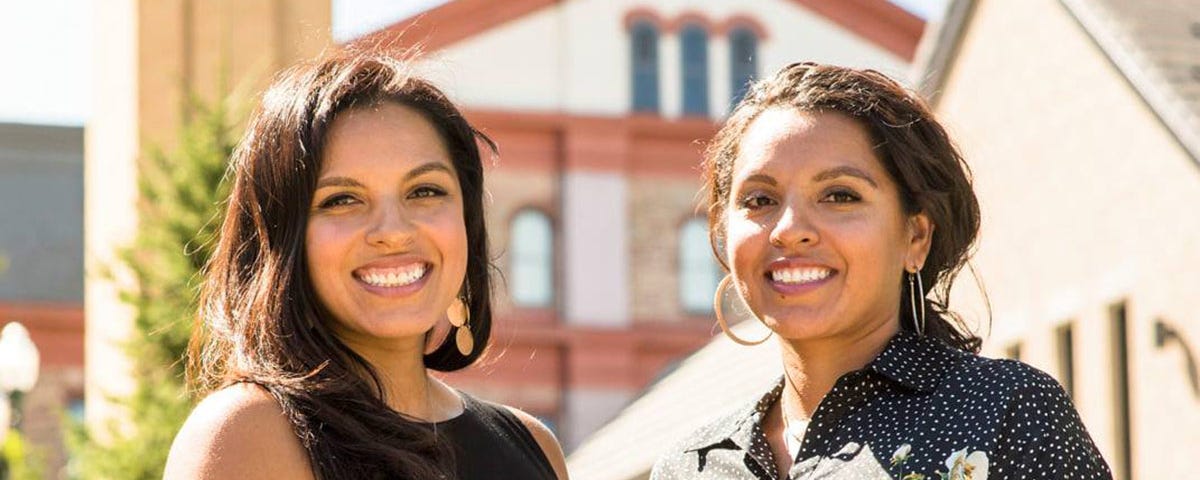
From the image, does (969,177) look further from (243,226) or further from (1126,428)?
(1126,428)

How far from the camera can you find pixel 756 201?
181 inches

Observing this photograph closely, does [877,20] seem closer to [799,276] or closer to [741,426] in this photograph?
[741,426]

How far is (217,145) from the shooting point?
876 inches

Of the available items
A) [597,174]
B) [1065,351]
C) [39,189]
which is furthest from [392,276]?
[39,189]

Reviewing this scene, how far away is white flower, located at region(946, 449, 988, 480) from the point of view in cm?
409

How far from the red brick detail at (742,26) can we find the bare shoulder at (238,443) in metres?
33.6

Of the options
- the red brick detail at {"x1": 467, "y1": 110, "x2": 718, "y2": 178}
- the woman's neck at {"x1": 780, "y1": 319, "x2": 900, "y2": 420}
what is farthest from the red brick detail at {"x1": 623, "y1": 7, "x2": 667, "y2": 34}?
the woman's neck at {"x1": 780, "y1": 319, "x2": 900, "y2": 420}

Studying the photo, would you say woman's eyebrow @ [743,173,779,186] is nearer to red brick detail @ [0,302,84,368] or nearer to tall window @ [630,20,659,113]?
tall window @ [630,20,659,113]

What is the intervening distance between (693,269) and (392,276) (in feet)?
108

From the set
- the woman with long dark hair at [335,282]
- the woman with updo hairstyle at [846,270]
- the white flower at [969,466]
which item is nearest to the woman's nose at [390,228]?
the woman with long dark hair at [335,282]

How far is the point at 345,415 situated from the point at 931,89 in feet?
34.8

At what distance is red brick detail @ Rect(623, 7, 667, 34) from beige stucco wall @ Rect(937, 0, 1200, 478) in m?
22.8

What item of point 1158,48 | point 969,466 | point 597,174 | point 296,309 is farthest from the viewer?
point 597,174

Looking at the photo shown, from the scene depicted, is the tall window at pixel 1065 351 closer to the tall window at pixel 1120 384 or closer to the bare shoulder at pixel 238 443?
the tall window at pixel 1120 384
